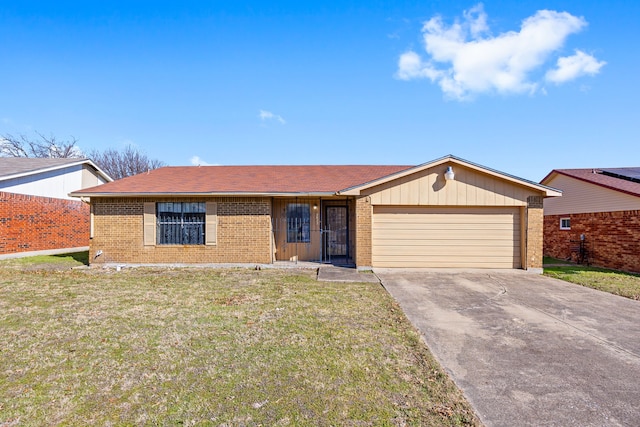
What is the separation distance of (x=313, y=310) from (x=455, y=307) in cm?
272

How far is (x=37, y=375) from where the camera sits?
3.37 meters

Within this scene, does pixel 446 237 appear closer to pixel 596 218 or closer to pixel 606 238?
pixel 606 238

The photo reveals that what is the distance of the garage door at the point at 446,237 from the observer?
10.2 m

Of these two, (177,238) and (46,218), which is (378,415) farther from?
(46,218)

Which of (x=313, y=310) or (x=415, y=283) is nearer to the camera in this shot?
(x=313, y=310)

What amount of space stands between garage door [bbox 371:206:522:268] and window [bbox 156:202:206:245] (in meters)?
5.66

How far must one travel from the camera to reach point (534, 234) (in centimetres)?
987

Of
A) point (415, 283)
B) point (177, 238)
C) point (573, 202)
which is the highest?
point (573, 202)

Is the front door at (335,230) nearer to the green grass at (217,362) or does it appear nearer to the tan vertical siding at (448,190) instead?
the tan vertical siding at (448,190)

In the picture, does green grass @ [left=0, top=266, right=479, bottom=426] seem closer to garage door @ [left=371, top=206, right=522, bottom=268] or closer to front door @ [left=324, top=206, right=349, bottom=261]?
garage door @ [left=371, top=206, right=522, bottom=268]

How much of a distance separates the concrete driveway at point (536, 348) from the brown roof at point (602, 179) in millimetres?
5777

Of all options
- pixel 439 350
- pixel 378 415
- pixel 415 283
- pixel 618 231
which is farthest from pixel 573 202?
pixel 378 415

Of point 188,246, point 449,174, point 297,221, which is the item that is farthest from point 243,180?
point 449,174

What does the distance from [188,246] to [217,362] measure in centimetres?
769
